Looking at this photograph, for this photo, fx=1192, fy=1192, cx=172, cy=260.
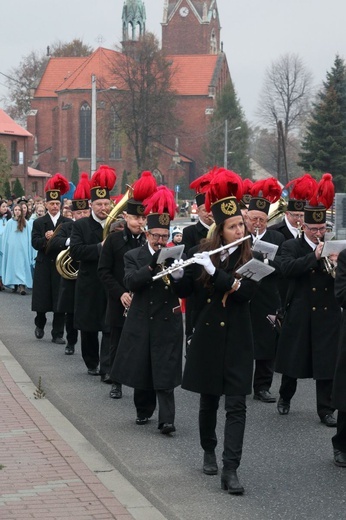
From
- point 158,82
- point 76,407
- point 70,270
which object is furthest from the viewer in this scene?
point 158,82

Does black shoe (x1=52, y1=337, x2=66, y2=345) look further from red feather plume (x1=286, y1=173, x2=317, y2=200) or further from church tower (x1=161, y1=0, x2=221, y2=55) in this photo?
church tower (x1=161, y1=0, x2=221, y2=55)

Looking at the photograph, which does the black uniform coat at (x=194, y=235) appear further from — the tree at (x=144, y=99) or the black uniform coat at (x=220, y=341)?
the tree at (x=144, y=99)

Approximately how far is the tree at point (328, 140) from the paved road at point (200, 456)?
48.0 meters

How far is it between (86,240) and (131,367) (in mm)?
3170

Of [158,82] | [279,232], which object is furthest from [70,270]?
[158,82]

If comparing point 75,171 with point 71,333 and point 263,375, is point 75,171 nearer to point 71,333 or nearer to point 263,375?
point 71,333

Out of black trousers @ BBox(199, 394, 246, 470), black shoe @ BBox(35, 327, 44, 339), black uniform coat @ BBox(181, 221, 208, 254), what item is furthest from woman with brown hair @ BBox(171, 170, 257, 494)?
black shoe @ BBox(35, 327, 44, 339)

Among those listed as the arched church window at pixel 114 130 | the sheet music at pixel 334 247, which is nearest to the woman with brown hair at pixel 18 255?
the sheet music at pixel 334 247

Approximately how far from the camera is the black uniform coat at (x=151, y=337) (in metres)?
9.08

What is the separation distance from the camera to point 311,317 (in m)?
9.48

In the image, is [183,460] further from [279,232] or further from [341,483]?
[279,232]

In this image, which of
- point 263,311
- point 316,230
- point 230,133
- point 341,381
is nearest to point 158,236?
point 316,230

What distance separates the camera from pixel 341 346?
7762 mm

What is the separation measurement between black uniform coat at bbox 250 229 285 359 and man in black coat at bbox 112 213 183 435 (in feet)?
5.36
